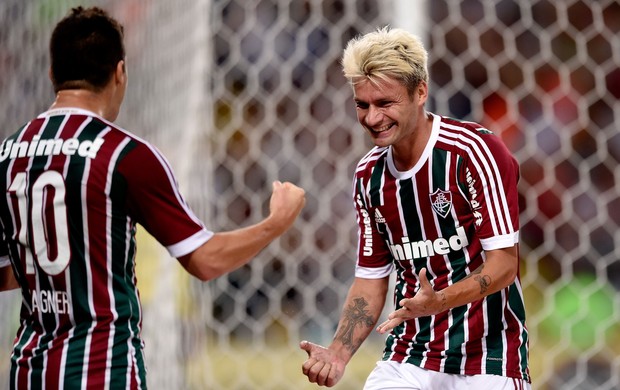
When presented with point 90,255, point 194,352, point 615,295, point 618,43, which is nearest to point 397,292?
point 90,255

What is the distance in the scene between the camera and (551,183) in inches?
159

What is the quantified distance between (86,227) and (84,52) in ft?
1.15

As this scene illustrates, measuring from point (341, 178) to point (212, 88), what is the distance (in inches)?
26.4

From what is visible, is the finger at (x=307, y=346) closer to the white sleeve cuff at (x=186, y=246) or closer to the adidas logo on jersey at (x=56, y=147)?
the white sleeve cuff at (x=186, y=246)

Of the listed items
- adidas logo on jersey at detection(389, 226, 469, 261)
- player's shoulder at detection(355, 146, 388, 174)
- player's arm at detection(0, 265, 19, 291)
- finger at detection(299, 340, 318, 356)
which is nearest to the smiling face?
player's shoulder at detection(355, 146, 388, 174)

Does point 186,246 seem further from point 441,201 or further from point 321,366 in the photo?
point 441,201

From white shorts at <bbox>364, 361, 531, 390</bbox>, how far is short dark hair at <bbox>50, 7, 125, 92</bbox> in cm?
99

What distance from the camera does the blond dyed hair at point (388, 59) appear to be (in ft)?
7.15

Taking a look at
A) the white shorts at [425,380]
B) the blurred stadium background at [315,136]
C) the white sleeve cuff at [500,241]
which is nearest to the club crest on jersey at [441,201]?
the white sleeve cuff at [500,241]

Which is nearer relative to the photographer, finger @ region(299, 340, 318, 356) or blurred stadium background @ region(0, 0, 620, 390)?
finger @ region(299, 340, 318, 356)

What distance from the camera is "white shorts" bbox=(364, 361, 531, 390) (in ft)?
7.29

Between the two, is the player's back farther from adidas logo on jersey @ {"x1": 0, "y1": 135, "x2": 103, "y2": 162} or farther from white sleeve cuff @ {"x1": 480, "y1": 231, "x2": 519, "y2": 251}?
white sleeve cuff @ {"x1": 480, "y1": 231, "x2": 519, "y2": 251}

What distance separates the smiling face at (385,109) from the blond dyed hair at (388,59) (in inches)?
0.6

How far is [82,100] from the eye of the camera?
1.90 m
